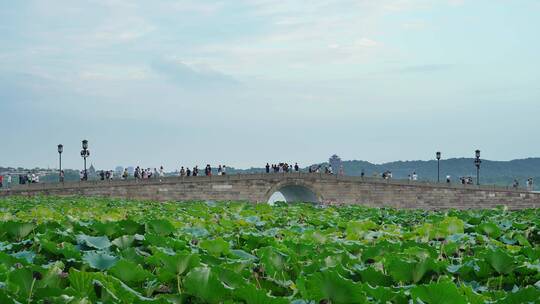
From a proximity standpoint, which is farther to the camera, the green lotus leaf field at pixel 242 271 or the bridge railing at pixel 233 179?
Answer: the bridge railing at pixel 233 179

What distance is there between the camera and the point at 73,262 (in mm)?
3955

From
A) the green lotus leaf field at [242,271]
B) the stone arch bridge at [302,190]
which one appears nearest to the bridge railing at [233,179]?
the stone arch bridge at [302,190]

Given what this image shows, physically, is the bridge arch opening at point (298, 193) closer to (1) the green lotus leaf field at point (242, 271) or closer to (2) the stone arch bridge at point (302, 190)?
(2) the stone arch bridge at point (302, 190)

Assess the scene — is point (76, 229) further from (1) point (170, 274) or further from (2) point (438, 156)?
(2) point (438, 156)

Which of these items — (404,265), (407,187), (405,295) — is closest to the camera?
(405,295)

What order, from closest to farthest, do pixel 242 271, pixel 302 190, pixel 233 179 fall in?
pixel 242 271 → pixel 233 179 → pixel 302 190

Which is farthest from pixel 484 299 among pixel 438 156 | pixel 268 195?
pixel 438 156

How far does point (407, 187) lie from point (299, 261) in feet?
167

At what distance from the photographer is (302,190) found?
172 ft

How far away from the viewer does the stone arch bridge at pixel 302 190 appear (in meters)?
43.6

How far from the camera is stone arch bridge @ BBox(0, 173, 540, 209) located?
1715 inches

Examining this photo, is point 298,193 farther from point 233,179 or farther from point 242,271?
point 242,271

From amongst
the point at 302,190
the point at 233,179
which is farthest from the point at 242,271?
the point at 302,190

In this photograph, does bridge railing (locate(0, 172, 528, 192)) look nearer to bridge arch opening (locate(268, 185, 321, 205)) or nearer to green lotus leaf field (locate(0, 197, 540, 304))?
bridge arch opening (locate(268, 185, 321, 205))
